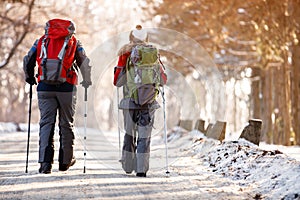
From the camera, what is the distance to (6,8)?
106 feet

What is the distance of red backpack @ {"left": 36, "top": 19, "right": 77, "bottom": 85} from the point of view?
8.55 m

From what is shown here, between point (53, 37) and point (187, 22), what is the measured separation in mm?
19462

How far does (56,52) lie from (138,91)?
1253mm

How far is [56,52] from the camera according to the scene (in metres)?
8.61

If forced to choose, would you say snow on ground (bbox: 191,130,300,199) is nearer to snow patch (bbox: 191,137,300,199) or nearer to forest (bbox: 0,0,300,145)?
snow patch (bbox: 191,137,300,199)

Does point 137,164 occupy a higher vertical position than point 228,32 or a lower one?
lower

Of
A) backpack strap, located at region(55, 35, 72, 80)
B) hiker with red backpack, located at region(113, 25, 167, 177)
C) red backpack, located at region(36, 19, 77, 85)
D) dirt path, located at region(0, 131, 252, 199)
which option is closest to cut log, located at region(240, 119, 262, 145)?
dirt path, located at region(0, 131, 252, 199)

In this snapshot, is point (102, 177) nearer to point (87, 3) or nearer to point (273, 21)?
point (273, 21)

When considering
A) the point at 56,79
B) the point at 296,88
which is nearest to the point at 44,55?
the point at 56,79

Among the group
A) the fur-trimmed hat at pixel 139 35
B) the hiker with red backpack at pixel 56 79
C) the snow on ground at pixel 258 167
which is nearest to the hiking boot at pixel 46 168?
the hiker with red backpack at pixel 56 79

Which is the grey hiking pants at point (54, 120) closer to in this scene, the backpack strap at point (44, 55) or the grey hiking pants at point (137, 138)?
the backpack strap at point (44, 55)

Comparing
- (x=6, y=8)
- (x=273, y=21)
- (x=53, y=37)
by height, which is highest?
(x=6, y=8)

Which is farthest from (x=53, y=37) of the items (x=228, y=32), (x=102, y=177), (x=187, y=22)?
(x=187, y=22)

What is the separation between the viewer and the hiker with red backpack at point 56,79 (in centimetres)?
857
